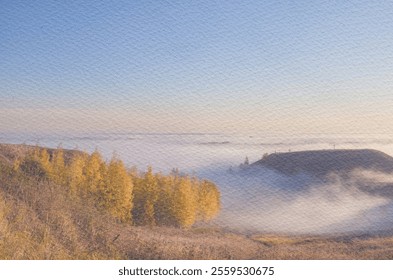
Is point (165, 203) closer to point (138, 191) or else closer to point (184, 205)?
point (184, 205)

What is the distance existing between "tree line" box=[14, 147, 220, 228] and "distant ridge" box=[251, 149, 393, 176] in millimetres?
13244

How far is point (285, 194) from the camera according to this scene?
184 ft

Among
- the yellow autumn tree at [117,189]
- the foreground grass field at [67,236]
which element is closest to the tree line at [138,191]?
the yellow autumn tree at [117,189]

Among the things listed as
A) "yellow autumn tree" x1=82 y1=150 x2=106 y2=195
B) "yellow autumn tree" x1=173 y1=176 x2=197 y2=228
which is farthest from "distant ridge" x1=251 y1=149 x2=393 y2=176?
"yellow autumn tree" x1=82 y1=150 x2=106 y2=195

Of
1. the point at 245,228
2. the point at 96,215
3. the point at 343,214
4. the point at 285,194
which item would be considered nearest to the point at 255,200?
the point at 285,194

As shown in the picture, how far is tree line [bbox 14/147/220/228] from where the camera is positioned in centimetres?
2903

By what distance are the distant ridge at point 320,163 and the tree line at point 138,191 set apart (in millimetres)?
13244

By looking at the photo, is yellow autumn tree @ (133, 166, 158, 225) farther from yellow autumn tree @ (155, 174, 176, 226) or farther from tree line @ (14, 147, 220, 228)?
yellow autumn tree @ (155, 174, 176, 226)

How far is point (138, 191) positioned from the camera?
120 ft

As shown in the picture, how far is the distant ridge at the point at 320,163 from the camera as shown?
55.3m

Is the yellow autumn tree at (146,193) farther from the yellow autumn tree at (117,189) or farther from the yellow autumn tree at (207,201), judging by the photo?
the yellow autumn tree at (207,201)

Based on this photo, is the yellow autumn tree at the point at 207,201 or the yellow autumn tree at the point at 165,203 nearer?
the yellow autumn tree at the point at 165,203

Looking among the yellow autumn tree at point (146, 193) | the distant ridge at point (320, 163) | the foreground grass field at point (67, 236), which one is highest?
the distant ridge at point (320, 163)
